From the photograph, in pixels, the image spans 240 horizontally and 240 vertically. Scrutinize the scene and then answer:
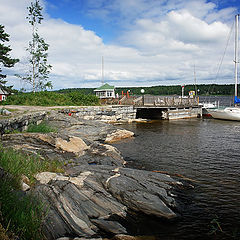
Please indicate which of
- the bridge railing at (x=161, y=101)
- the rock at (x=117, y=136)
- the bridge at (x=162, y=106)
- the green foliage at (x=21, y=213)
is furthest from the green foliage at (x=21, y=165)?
the bridge railing at (x=161, y=101)

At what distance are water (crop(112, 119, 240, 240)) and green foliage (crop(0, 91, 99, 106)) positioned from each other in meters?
13.3

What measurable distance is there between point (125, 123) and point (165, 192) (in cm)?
2125

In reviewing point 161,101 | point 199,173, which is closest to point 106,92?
point 161,101

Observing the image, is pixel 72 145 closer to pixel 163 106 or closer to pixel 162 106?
pixel 162 106

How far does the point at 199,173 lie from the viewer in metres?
10.3

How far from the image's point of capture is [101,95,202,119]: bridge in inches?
1277

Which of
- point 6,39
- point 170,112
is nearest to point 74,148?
point 170,112

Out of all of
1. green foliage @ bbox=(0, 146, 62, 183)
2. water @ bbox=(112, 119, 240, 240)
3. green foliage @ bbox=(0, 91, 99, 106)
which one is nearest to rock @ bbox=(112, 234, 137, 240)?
water @ bbox=(112, 119, 240, 240)

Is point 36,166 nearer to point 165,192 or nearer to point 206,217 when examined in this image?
point 165,192

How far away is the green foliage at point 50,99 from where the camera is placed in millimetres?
25422

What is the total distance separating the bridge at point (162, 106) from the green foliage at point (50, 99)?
4.48m

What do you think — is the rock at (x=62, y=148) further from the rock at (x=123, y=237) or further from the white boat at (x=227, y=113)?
the white boat at (x=227, y=113)

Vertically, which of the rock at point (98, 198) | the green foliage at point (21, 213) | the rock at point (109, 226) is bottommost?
the rock at point (109, 226)

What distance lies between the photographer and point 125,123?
28359 millimetres
